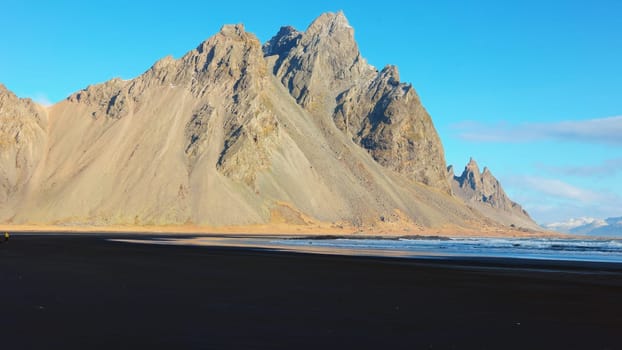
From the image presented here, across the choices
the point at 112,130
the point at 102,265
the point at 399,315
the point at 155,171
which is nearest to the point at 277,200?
the point at 155,171

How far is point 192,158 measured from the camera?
13375 centimetres

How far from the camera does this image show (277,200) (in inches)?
5374

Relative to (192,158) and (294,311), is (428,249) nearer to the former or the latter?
(294,311)

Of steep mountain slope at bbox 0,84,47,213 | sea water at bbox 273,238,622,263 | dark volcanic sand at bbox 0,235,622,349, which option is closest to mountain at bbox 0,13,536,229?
steep mountain slope at bbox 0,84,47,213

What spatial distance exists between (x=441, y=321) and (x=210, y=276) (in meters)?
11.7

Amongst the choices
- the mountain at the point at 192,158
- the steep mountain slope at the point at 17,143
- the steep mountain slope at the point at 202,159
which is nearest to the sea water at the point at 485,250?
Result: the steep mountain slope at the point at 202,159

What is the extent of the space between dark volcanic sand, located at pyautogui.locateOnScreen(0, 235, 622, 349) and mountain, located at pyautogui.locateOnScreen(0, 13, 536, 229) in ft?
323

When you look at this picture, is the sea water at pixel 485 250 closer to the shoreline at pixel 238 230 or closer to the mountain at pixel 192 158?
the shoreline at pixel 238 230

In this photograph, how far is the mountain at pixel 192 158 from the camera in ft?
401

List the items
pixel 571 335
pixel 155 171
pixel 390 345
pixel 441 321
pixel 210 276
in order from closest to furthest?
pixel 390 345 < pixel 571 335 < pixel 441 321 < pixel 210 276 < pixel 155 171

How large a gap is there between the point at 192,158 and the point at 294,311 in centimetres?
12192

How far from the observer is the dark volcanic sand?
10906mm

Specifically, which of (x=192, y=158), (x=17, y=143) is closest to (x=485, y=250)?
(x=192, y=158)

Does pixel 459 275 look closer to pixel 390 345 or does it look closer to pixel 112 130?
pixel 390 345
